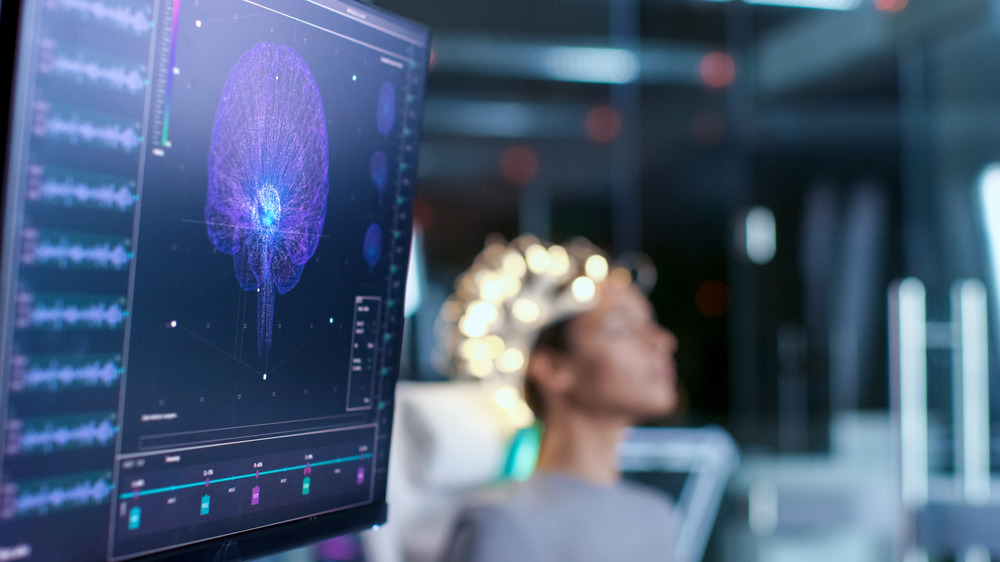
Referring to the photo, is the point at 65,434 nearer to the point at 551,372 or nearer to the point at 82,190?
the point at 82,190

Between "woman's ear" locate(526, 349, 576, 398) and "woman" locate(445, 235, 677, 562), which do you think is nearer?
"woman" locate(445, 235, 677, 562)

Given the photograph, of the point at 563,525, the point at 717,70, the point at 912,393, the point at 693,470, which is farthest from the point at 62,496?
Result: the point at 717,70

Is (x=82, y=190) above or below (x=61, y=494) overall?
above

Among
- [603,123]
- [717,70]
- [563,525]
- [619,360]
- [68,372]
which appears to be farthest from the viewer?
[603,123]

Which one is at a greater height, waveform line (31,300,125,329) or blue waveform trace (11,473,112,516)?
waveform line (31,300,125,329)

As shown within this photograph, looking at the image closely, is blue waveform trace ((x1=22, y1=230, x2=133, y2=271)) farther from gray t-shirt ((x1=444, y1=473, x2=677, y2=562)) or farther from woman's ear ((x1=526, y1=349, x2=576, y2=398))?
woman's ear ((x1=526, y1=349, x2=576, y2=398))

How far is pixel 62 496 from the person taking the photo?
69 centimetres

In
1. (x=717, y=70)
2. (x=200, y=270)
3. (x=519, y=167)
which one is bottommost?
(x=200, y=270)

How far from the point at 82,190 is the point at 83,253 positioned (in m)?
0.04

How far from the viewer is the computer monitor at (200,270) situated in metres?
0.66

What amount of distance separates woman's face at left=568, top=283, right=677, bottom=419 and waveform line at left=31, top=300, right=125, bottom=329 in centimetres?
124

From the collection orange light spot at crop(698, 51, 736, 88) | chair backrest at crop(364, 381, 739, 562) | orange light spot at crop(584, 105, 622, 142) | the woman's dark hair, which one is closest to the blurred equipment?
chair backrest at crop(364, 381, 739, 562)

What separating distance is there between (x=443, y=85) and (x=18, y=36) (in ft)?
20.2

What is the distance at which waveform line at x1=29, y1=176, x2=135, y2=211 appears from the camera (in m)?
0.66
